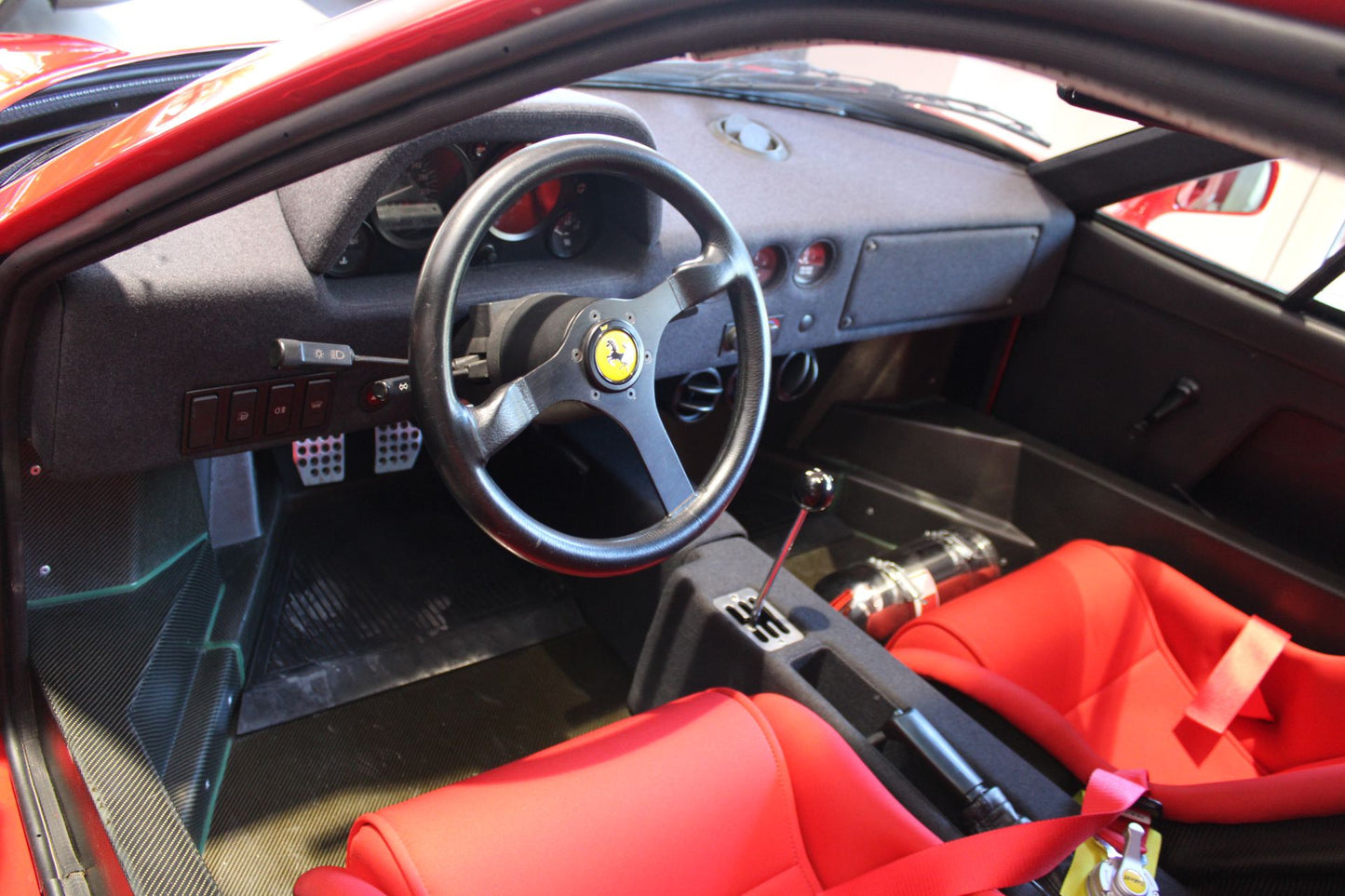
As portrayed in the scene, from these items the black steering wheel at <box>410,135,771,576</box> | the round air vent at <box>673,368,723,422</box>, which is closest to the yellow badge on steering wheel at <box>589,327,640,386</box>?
the black steering wheel at <box>410,135,771,576</box>

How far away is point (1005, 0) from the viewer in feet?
1.50

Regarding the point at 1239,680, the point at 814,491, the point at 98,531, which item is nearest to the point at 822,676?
the point at 814,491

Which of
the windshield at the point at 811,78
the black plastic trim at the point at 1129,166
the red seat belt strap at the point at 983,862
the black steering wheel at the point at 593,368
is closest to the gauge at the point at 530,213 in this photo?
A: the black steering wheel at the point at 593,368

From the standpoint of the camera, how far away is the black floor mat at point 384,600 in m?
1.65

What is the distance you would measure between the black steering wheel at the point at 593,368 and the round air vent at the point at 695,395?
60 centimetres

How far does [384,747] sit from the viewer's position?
1558 millimetres

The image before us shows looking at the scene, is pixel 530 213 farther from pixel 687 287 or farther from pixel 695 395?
pixel 695 395

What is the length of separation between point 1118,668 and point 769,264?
0.96m

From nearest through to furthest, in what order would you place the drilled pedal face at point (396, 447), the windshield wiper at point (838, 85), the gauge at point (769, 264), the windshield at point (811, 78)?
the windshield at point (811, 78) → the gauge at point (769, 264) → the drilled pedal face at point (396, 447) → the windshield wiper at point (838, 85)

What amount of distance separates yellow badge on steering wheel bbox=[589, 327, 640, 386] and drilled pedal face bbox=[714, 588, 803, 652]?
47 cm

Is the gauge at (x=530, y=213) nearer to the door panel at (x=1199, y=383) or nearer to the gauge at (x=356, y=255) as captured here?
the gauge at (x=356, y=255)

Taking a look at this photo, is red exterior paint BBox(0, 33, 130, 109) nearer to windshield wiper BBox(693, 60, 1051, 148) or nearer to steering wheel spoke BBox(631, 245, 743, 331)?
steering wheel spoke BBox(631, 245, 743, 331)

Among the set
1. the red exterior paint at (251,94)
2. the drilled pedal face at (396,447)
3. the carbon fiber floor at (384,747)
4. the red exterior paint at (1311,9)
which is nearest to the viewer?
the red exterior paint at (1311,9)

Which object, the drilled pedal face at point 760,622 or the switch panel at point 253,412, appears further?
the drilled pedal face at point 760,622
